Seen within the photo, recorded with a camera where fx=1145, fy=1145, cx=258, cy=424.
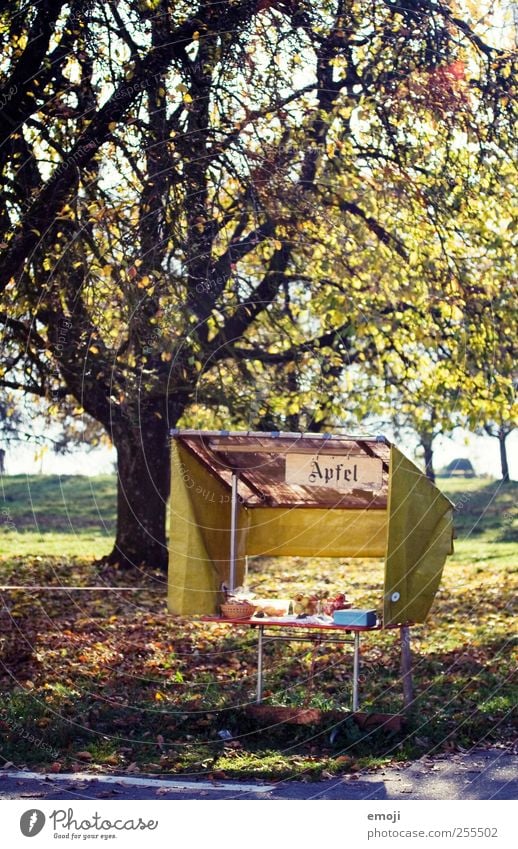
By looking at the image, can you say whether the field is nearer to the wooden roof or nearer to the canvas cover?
the canvas cover

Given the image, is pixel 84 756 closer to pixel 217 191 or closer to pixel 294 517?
pixel 294 517

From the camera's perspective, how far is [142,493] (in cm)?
1700

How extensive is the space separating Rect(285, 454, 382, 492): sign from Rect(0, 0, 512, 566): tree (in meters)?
3.99

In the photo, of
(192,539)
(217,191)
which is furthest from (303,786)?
(217,191)

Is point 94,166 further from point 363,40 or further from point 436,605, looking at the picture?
point 436,605

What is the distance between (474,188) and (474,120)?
1.50 metres

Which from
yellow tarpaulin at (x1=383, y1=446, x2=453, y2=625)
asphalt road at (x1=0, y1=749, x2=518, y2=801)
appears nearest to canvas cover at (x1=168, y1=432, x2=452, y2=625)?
yellow tarpaulin at (x1=383, y1=446, x2=453, y2=625)

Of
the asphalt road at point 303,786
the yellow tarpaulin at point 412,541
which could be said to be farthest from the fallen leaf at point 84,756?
the yellow tarpaulin at point 412,541

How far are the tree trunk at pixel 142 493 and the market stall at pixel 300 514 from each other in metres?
5.16

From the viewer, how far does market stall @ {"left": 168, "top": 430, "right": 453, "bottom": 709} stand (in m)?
9.98

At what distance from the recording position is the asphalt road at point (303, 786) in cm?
848

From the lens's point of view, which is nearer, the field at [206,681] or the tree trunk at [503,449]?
the field at [206,681]

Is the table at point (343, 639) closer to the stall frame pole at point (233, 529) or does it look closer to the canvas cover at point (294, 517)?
the canvas cover at point (294, 517)

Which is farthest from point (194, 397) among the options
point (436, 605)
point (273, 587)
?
point (436, 605)
